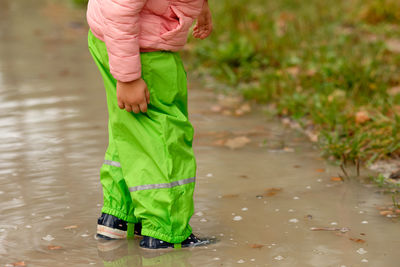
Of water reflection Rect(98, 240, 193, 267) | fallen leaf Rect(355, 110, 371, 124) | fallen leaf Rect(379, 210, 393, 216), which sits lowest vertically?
water reflection Rect(98, 240, 193, 267)

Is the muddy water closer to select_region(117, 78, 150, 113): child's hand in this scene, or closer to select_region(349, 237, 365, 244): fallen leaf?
select_region(349, 237, 365, 244): fallen leaf

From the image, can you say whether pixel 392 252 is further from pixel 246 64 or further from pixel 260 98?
pixel 246 64

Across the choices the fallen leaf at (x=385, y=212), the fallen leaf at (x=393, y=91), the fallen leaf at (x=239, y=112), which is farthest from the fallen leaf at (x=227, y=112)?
the fallen leaf at (x=385, y=212)

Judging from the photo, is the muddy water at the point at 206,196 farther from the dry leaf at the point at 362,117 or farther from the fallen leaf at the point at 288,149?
the dry leaf at the point at 362,117

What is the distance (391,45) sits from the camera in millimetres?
6223

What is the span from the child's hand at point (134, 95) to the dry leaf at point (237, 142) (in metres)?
1.58

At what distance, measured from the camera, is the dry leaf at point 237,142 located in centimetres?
417

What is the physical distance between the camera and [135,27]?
250cm

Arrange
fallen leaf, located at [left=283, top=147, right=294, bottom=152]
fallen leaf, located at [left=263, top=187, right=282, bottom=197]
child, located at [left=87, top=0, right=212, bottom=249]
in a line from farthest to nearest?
fallen leaf, located at [left=283, top=147, right=294, bottom=152], fallen leaf, located at [left=263, top=187, right=282, bottom=197], child, located at [left=87, top=0, right=212, bottom=249]

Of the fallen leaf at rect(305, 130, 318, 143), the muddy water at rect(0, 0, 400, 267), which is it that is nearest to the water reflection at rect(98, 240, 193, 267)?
the muddy water at rect(0, 0, 400, 267)

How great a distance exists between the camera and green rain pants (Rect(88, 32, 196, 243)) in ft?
8.77

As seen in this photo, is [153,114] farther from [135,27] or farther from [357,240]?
[357,240]

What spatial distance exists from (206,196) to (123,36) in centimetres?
119

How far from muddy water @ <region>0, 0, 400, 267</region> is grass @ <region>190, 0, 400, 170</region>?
0.26m
